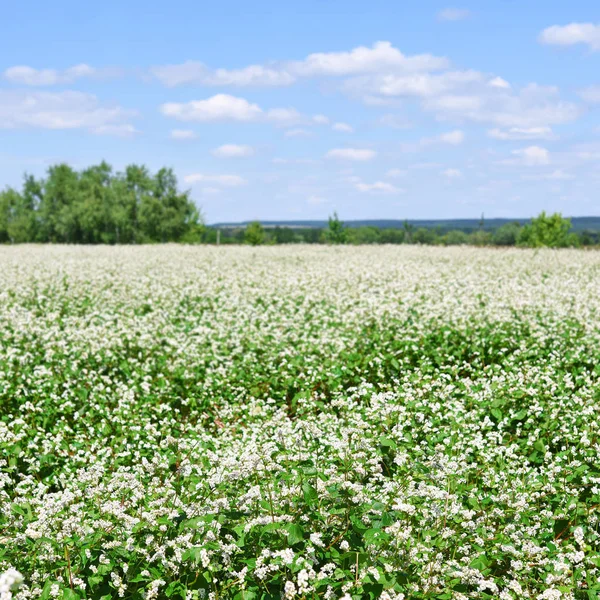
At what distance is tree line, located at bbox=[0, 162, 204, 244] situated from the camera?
79375mm

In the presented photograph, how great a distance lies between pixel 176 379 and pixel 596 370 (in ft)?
23.4

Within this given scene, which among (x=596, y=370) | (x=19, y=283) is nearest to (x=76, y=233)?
(x=19, y=283)

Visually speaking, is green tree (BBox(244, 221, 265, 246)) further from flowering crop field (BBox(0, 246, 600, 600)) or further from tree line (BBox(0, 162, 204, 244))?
flowering crop field (BBox(0, 246, 600, 600))

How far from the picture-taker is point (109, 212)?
81.8m

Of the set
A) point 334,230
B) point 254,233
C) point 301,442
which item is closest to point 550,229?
point 334,230

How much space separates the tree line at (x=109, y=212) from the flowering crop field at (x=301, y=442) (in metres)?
62.6

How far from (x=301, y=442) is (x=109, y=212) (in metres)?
81.2

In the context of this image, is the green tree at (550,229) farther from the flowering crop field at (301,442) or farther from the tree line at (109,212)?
the flowering crop field at (301,442)

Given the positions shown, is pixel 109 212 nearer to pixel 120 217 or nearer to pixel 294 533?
pixel 120 217

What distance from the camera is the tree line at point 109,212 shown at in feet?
260

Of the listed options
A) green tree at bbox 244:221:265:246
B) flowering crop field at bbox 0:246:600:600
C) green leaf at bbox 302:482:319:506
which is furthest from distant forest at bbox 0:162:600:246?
green leaf at bbox 302:482:319:506

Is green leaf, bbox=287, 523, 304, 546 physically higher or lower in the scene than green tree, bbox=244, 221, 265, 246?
lower

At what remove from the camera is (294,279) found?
789 inches

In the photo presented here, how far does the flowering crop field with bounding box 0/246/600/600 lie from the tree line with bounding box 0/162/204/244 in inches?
2465
